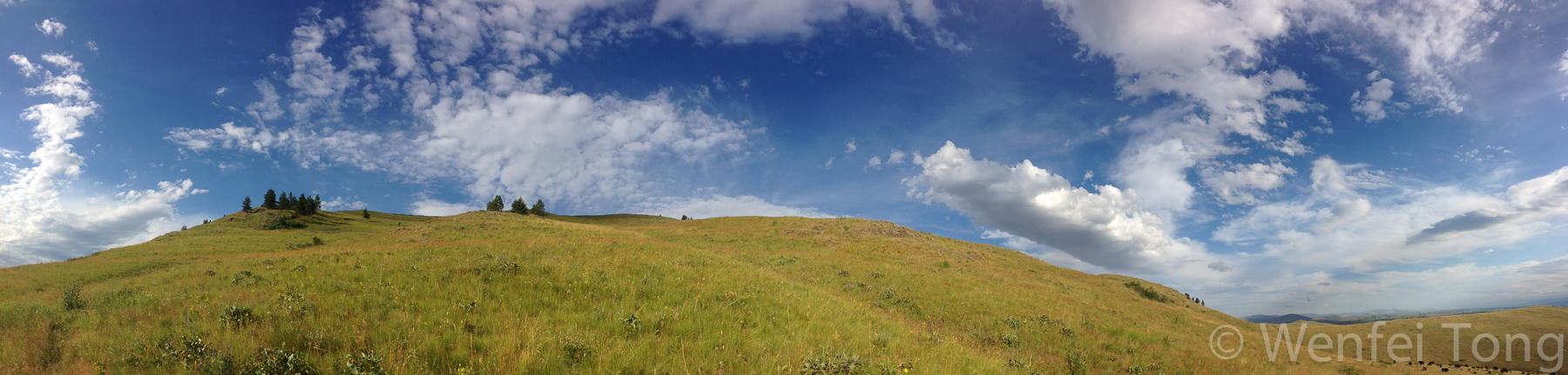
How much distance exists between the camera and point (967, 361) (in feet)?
28.0

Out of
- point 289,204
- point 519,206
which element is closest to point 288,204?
point 289,204

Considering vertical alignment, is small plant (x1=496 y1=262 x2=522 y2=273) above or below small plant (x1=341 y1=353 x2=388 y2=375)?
above

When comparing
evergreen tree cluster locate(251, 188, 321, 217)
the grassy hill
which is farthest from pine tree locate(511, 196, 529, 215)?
the grassy hill

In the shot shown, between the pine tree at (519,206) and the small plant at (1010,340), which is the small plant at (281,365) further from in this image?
the pine tree at (519,206)

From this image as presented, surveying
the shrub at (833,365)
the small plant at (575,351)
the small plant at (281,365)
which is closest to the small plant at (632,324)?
the small plant at (575,351)

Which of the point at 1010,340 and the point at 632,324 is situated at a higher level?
the point at 632,324

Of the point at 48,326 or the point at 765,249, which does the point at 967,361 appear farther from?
the point at 765,249

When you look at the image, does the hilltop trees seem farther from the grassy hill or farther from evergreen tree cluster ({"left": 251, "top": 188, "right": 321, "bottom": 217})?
the grassy hill

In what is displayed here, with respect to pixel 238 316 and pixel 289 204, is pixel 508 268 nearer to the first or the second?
pixel 238 316

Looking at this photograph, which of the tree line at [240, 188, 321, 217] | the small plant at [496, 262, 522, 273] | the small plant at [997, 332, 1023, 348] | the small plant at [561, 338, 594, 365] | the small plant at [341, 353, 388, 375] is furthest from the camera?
the tree line at [240, 188, 321, 217]

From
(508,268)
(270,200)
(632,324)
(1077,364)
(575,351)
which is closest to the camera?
(575,351)

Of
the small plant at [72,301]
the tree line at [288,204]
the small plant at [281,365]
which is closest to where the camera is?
the small plant at [281,365]

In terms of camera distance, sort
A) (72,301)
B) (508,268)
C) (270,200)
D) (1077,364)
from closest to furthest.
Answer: (72,301) → (508,268) → (1077,364) → (270,200)

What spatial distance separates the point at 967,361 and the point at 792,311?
3.49 meters
